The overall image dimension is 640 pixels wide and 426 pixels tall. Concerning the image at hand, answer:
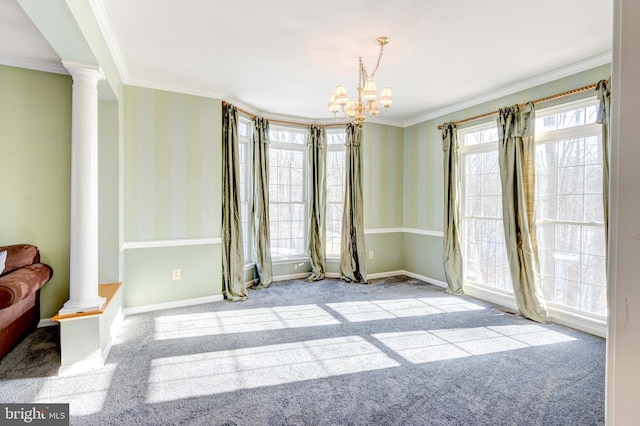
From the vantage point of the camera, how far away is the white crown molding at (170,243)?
12.1 ft

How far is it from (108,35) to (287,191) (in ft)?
10.2

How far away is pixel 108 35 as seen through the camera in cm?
271

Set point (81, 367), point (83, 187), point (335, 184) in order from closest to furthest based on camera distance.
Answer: point (81, 367) → point (83, 187) → point (335, 184)

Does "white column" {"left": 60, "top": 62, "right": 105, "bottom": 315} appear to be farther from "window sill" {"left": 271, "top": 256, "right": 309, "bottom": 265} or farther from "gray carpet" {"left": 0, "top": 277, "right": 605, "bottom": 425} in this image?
"window sill" {"left": 271, "top": 256, "right": 309, "bottom": 265}

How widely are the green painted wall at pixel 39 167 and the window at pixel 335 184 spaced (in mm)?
3473

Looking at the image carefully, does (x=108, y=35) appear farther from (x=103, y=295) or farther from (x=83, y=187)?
(x=103, y=295)

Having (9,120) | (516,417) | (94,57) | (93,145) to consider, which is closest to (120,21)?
(94,57)

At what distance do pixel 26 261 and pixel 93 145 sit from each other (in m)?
1.37

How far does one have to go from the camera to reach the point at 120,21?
8.43 feet

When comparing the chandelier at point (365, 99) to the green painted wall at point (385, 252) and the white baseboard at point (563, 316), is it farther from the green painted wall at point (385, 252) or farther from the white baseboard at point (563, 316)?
the white baseboard at point (563, 316)

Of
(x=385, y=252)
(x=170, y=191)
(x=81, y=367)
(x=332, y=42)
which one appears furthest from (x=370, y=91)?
(x=385, y=252)

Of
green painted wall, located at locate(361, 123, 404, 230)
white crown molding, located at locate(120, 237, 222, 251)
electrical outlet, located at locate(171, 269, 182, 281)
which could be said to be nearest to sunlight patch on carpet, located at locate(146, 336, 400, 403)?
electrical outlet, located at locate(171, 269, 182, 281)

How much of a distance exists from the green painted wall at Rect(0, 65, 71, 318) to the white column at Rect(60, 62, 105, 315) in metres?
0.96

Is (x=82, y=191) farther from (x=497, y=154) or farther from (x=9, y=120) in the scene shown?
(x=497, y=154)
